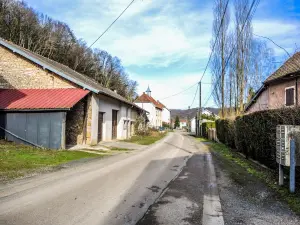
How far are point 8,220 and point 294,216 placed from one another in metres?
4.89

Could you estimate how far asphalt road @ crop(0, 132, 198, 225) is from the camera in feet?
15.1

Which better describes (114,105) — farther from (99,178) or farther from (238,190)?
(238,190)

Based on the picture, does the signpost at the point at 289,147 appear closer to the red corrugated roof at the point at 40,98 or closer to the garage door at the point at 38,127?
the red corrugated roof at the point at 40,98

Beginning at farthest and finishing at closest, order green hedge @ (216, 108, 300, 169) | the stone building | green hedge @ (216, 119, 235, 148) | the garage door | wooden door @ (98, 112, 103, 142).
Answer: wooden door @ (98, 112, 103, 142) → green hedge @ (216, 119, 235, 148) → the stone building → the garage door → green hedge @ (216, 108, 300, 169)

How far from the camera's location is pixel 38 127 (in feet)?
51.8

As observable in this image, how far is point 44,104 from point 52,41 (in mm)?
32433

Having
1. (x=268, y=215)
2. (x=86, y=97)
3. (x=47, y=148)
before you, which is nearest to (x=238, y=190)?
(x=268, y=215)

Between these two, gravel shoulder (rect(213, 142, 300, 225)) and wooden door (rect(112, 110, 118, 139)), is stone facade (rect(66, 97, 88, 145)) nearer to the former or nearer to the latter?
wooden door (rect(112, 110, 118, 139))

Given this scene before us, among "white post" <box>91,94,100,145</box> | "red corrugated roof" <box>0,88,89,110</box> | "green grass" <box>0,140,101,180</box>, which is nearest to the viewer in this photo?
"green grass" <box>0,140,101,180</box>

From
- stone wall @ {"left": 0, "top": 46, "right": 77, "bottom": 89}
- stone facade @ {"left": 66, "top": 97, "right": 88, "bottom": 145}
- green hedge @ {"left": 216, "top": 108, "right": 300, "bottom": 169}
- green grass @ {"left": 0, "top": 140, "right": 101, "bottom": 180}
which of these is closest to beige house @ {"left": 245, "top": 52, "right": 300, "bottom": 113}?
green hedge @ {"left": 216, "top": 108, "right": 300, "bottom": 169}

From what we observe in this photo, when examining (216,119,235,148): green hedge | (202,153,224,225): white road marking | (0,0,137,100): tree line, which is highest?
(0,0,137,100): tree line

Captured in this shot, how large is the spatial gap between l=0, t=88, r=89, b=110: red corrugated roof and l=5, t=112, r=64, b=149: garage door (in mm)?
488

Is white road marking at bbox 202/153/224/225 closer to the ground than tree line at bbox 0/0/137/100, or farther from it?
closer to the ground

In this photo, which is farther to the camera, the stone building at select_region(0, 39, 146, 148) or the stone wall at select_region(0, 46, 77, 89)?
the stone wall at select_region(0, 46, 77, 89)
